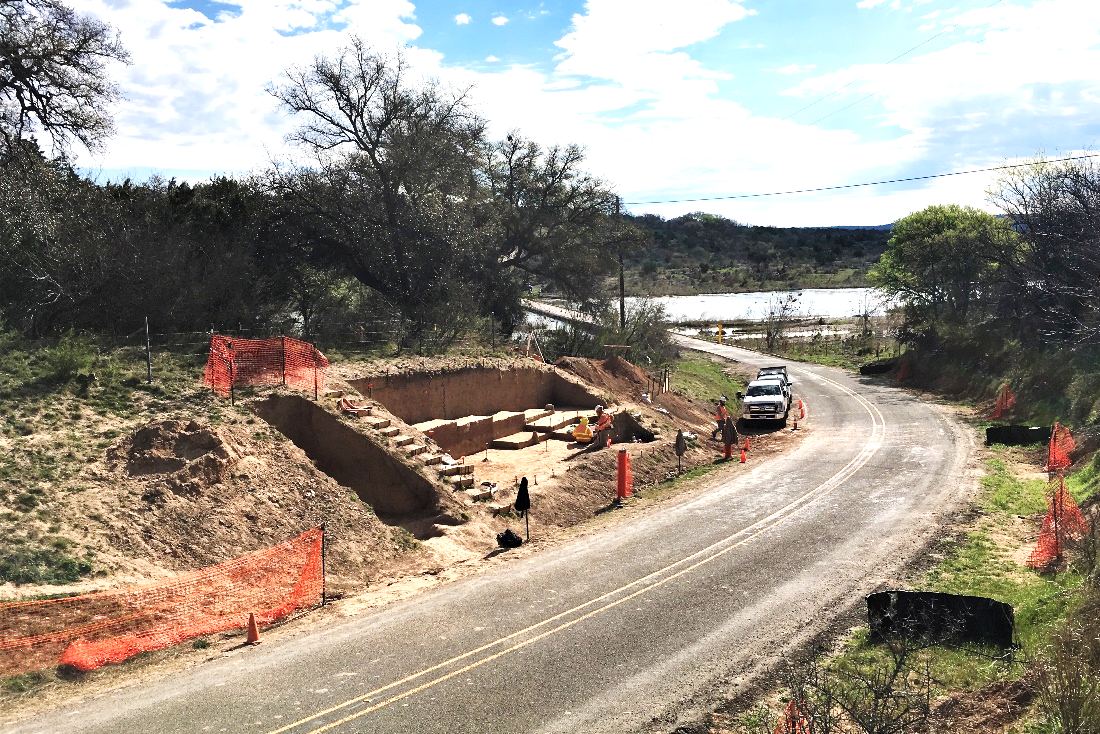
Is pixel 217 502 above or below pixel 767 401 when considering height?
above

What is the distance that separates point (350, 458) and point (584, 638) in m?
8.93

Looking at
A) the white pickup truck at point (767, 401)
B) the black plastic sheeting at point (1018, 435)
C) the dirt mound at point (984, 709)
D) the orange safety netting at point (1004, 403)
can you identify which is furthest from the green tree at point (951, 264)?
the dirt mound at point (984, 709)

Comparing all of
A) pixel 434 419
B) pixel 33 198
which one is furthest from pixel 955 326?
pixel 33 198

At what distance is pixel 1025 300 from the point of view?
39625 millimetres

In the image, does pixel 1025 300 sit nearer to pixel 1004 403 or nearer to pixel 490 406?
pixel 1004 403

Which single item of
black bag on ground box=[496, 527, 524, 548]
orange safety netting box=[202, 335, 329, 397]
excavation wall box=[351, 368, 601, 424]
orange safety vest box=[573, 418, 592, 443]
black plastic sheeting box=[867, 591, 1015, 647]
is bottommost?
black bag on ground box=[496, 527, 524, 548]

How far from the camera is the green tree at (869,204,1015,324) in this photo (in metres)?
43.8

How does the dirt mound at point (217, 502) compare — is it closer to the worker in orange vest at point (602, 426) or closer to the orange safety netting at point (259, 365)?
the orange safety netting at point (259, 365)

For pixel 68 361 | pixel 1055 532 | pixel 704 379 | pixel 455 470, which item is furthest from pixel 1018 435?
pixel 68 361

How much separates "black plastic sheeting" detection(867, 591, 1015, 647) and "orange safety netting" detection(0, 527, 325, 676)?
8.79 meters

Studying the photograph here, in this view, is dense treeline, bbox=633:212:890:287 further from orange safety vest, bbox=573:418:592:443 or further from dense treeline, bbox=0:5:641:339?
orange safety vest, bbox=573:418:592:443

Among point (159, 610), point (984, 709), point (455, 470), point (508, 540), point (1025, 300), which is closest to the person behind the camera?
point (984, 709)

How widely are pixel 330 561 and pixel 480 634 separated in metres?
4.26

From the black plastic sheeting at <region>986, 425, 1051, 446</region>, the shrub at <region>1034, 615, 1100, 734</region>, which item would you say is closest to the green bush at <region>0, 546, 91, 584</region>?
the shrub at <region>1034, 615, 1100, 734</region>
